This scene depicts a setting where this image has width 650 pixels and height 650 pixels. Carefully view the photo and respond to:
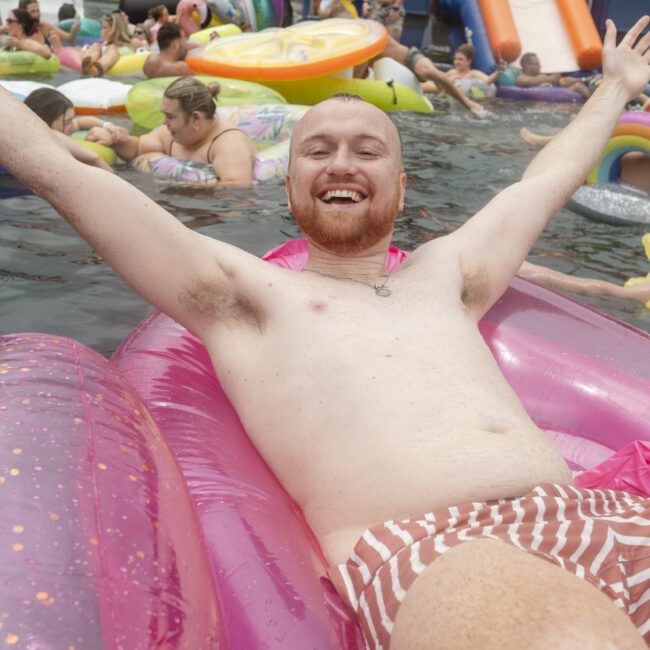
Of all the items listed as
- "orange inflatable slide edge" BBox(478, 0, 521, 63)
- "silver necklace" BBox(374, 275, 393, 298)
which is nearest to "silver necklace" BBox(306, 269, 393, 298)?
"silver necklace" BBox(374, 275, 393, 298)

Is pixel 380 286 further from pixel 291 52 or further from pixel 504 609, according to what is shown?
pixel 291 52

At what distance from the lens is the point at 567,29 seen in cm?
1234

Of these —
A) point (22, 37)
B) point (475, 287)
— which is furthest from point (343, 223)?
point (22, 37)

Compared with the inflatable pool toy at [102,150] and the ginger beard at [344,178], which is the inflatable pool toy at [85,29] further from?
the ginger beard at [344,178]

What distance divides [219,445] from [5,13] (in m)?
13.0

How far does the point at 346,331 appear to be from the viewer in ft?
5.98

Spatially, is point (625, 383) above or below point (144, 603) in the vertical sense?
below

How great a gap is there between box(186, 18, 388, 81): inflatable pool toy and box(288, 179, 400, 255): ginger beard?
5749 mm

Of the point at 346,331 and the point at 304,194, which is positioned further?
the point at 304,194

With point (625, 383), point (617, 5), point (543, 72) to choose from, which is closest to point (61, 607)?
point (625, 383)

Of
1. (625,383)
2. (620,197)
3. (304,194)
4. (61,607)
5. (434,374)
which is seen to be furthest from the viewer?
(620,197)

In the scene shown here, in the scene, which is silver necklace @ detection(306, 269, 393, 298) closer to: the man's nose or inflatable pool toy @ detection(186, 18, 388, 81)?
the man's nose

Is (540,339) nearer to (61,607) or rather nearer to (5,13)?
(61,607)

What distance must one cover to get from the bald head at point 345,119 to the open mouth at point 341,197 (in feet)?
0.53
